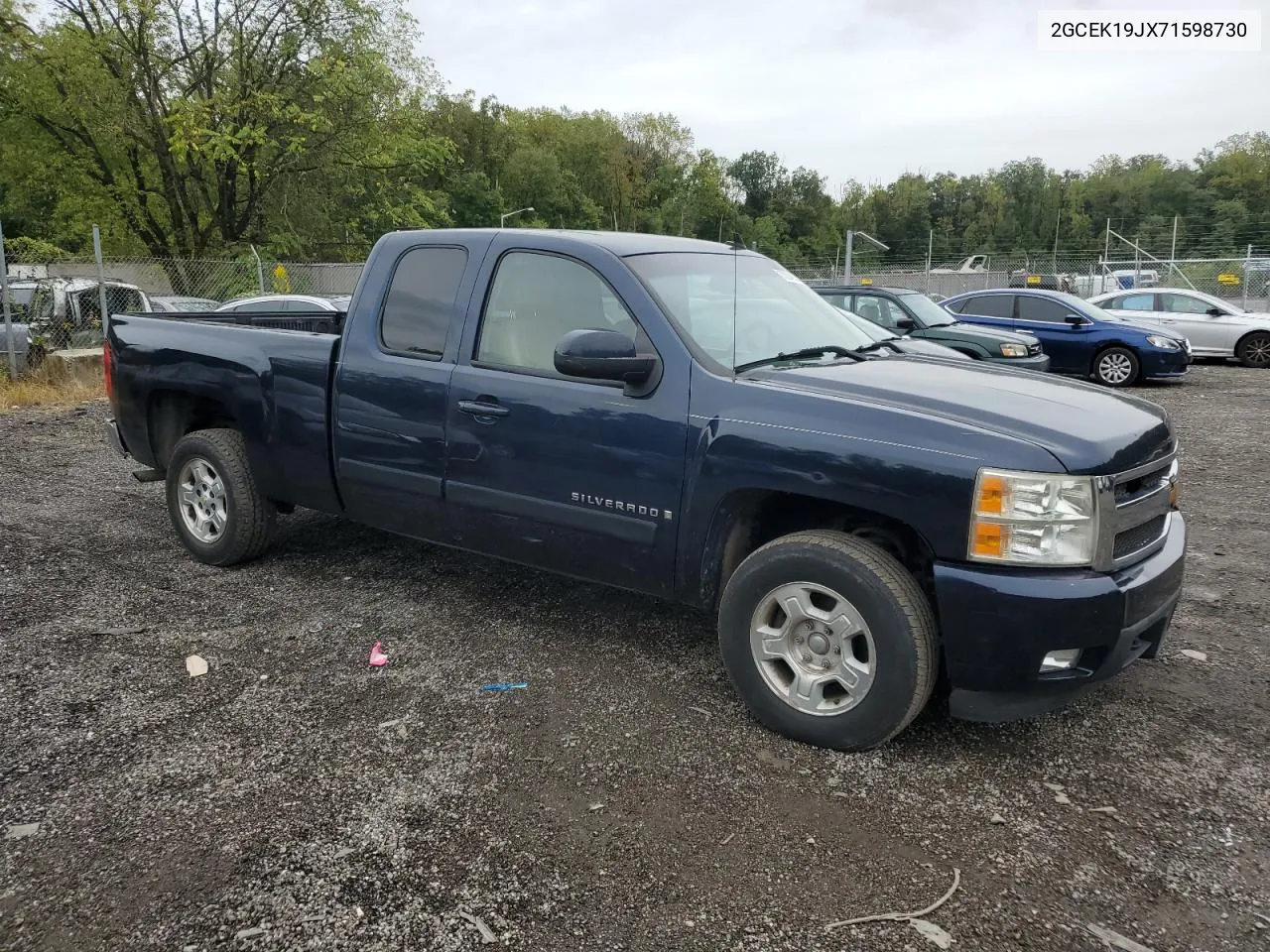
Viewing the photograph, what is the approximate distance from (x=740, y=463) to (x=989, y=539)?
2.91 ft

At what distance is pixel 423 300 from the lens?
173 inches

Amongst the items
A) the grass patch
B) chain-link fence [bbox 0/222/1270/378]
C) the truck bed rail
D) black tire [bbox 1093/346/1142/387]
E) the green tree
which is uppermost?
the green tree

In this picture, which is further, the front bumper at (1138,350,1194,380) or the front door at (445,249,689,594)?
the front bumper at (1138,350,1194,380)

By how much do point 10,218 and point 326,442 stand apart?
44343mm

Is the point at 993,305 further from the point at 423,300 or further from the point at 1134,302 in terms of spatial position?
the point at 423,300

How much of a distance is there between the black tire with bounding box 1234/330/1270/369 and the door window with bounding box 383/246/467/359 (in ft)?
56.8

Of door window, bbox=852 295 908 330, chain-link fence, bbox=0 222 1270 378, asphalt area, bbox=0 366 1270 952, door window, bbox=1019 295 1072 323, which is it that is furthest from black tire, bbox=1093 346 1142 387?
asphalt area, bbox=0 366 1270 952

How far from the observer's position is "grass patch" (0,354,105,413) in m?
11.7

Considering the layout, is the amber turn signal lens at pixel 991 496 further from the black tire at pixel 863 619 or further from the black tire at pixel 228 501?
the black tire at pixel 228 501

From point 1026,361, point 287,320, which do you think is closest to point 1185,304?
point 1026,361

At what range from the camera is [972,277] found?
33.1 m

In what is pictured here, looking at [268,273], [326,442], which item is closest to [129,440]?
[326,442]

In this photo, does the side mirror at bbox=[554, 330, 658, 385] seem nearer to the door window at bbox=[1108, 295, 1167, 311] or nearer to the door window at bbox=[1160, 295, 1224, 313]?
the door window at bbox=[1108, 295, 1167, 311]

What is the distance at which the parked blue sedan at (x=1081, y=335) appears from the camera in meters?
14.2
